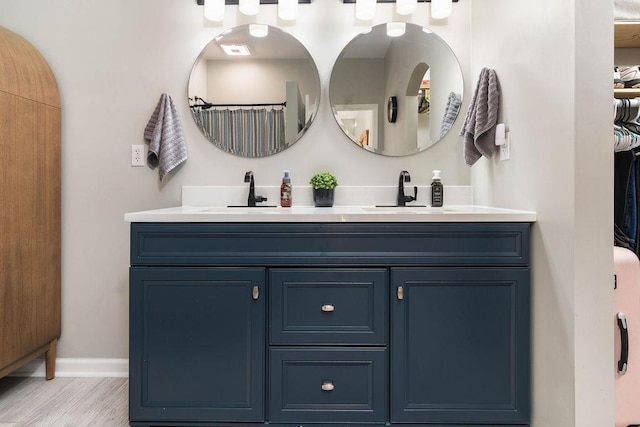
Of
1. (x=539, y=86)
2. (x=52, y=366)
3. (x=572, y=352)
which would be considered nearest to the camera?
(x=572, y=352)

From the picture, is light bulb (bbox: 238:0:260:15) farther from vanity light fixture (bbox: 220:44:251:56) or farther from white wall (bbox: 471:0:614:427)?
white wall (bbox: 471:0:614:427)

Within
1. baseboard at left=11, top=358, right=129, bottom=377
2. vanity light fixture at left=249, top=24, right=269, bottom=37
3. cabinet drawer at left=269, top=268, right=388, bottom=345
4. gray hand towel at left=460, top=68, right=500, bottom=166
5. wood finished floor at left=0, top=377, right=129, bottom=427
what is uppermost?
vanity light fixture at left=249, top=24, right=269, bottom=37

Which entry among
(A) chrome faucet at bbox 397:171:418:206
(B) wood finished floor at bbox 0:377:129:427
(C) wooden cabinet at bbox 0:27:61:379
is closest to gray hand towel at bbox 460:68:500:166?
(A) chrome faucet at bbox 397:171:418:206

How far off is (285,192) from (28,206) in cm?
121

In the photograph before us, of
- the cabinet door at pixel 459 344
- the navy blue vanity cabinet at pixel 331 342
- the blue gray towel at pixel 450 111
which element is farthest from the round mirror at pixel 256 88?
the cabinet door at pixel 459 344

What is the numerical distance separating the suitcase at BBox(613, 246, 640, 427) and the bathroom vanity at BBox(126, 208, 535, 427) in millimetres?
311

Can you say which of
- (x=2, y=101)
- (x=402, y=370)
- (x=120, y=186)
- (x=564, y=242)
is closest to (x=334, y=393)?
(x=402, y=370)

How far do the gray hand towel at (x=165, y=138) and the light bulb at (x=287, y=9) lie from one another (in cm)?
74

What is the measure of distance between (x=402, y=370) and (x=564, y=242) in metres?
0.73

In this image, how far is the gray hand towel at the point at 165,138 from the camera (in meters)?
2.08

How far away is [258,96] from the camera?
2.15 meters

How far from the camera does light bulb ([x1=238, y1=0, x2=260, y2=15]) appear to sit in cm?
210

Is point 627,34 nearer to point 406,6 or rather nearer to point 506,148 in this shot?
point 506,148

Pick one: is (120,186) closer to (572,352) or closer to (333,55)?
(333,55)
